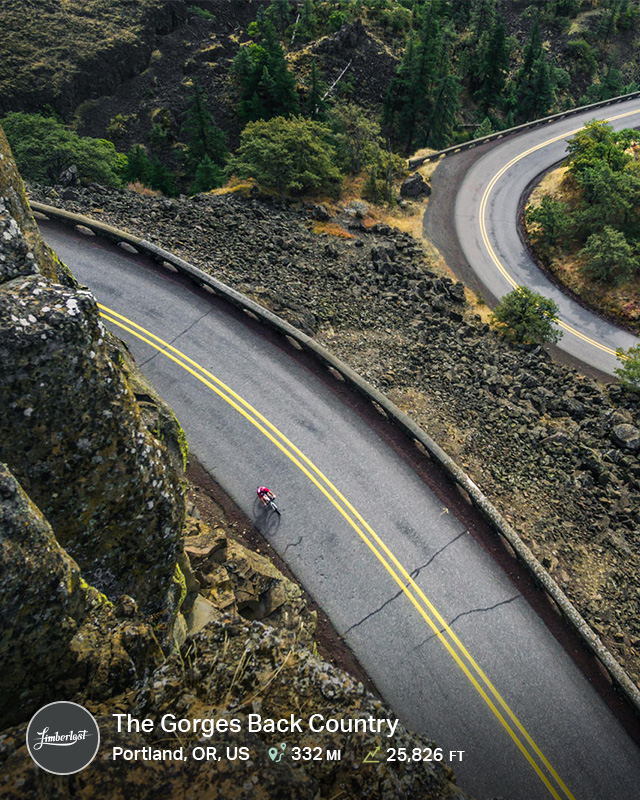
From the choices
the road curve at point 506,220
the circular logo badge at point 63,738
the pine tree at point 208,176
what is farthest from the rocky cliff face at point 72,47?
the circular logo badge at point 63,738

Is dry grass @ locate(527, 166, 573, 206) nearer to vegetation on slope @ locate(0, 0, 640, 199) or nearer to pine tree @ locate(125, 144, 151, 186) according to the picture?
vegetation on slope @ locate(0, 0, 640, 199)

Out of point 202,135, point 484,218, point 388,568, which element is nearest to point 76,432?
point 388,568

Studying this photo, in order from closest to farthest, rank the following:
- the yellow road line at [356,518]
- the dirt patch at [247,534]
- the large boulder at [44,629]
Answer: the large boulder at [44,629], the yellow road line at [356,518], the dirt patch at [247,534]

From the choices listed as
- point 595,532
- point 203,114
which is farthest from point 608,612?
point 203,114

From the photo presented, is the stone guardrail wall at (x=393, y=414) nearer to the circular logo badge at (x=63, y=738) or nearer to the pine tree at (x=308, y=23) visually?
the circular logo badge at (x=63, y=738)

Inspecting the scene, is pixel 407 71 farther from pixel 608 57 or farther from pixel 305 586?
pixel 305 586

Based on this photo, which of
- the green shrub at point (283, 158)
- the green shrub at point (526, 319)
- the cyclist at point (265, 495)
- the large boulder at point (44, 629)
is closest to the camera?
the large boulder at point (44, 629)
